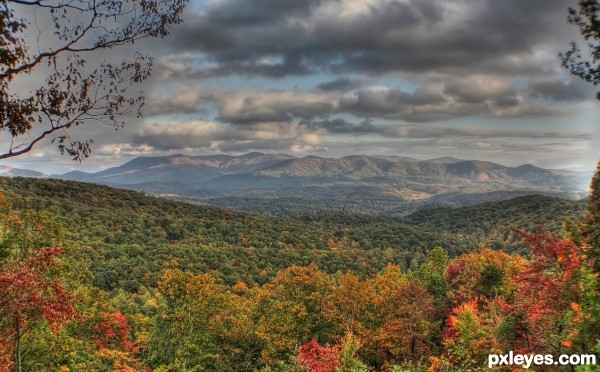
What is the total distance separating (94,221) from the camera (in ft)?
374

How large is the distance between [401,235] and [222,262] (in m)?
115

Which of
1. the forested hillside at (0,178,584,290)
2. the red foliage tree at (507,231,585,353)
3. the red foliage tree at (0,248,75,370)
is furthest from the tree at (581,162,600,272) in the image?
the forested hillside at (0,178,584,290)

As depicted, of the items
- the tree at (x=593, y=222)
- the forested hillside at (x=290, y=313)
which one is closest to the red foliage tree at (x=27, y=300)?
the forested hillside at (x=290, y=313)

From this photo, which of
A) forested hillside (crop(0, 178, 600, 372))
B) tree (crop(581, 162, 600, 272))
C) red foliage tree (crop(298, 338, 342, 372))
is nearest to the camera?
tree (crop(581, 162, 600, 272))

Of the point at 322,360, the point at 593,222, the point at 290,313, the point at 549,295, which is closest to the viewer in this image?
the point at 593,222

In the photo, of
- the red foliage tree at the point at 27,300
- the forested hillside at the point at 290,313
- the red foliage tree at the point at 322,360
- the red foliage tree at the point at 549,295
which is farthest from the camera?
the red foliage tree at the point at 322,360

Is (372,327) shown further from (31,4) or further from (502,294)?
(31,4)

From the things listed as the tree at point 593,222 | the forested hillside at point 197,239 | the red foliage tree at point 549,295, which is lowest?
the forested hillside at point 197,239

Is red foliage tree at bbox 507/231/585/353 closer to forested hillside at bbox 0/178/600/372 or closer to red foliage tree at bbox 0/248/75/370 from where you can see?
forested hillside at bbox 0/178/600/372

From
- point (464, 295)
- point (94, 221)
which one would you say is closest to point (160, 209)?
point (94, 221)

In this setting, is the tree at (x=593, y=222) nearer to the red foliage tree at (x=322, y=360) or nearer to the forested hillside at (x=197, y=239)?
the red foliage tree at (x=322, y=360)

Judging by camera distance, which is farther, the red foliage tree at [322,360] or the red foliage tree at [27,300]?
the red foliage tree at [322,360]

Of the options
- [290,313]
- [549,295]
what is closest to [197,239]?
[290,313]

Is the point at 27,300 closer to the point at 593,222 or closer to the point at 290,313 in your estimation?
the point at 593,222
